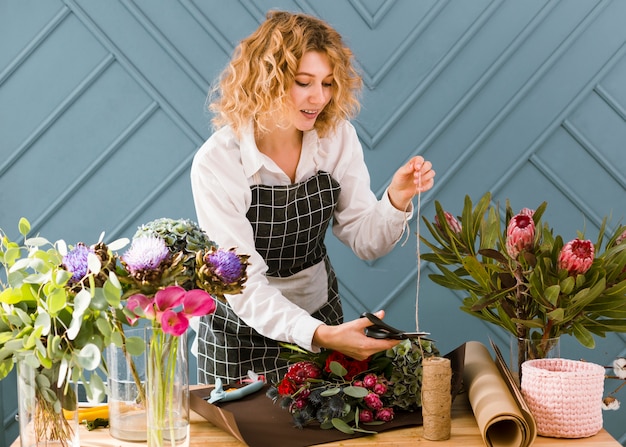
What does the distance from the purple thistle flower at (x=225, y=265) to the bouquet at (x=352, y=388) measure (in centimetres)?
34

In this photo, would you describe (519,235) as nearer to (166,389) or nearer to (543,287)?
(543,287)

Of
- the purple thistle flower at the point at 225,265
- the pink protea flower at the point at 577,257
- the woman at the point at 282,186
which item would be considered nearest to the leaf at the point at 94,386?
the purple thistle flower at the point at 225,265

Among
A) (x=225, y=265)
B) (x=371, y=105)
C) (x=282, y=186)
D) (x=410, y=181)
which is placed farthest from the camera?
(x=371, y=105)

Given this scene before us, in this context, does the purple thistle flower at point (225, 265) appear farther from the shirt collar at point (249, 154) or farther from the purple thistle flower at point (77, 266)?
the shirt collar at point (249, 154)

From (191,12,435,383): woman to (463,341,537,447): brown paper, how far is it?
46cm

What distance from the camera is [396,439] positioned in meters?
1.33

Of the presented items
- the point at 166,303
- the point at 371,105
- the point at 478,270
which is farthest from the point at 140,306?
the point at 371,105

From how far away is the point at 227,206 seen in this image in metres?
1.88

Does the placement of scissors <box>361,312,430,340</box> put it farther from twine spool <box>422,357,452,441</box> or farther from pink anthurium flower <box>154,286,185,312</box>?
pink anthurium flower <box>154,286,185,312</box>

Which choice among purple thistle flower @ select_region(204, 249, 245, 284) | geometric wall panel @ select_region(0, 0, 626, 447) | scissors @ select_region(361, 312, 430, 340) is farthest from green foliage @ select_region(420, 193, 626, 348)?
geometric wall panel @ select_region(0, 0, 626, 447)

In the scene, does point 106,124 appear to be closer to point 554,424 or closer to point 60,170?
point 60,170

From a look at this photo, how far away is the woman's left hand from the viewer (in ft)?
5.72

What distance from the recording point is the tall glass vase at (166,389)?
1.15 meters

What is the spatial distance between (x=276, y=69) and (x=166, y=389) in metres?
0.94
